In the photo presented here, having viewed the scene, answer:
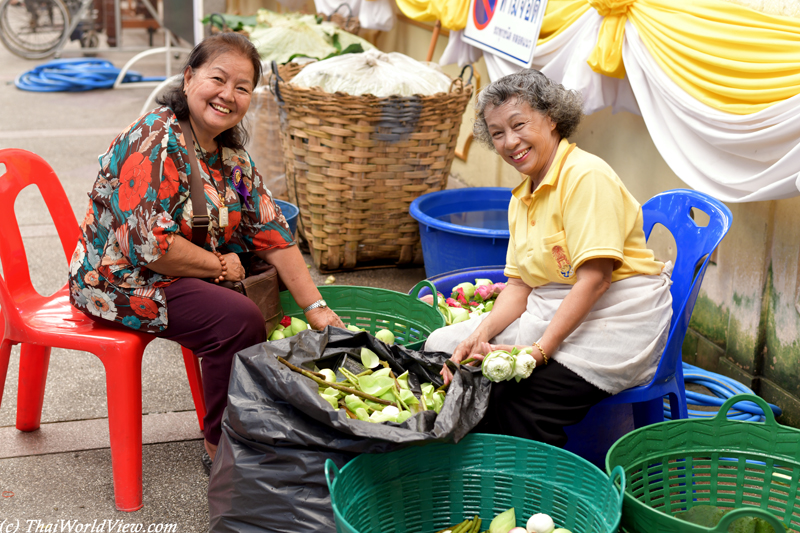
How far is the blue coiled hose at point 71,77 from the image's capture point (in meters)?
8.75

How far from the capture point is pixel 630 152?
3.34 meters

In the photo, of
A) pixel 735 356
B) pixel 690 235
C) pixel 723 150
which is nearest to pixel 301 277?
pixel 690 235

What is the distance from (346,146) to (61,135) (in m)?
4.27

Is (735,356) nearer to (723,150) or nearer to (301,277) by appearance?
(723,150)

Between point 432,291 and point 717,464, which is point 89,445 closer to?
point 432,291

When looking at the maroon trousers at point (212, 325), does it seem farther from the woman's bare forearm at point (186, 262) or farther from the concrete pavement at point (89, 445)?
the concrete pavement at point (89, 445)

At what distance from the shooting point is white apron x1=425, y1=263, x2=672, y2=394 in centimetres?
196

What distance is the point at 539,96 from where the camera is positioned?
1971 mm

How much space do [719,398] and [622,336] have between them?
0.88 metres

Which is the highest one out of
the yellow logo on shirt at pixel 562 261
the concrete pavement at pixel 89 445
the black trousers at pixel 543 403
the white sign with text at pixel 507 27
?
the white sign with text at pixel 507 27

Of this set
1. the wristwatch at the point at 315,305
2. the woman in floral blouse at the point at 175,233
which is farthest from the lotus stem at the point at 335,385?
the wristwatch at the point at 315,305

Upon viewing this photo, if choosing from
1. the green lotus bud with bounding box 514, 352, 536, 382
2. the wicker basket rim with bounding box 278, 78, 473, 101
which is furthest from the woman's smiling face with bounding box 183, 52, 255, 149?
the wicker basket rim with bounding box 278, 78, 473, 101

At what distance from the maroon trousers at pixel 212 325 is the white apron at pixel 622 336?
85 centimetres

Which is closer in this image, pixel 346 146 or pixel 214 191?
pixel 214 191
